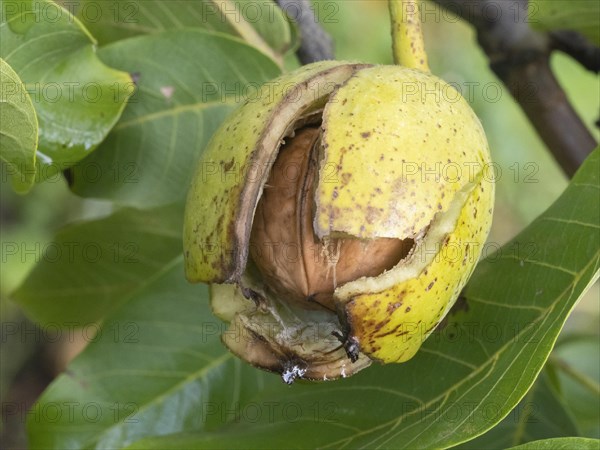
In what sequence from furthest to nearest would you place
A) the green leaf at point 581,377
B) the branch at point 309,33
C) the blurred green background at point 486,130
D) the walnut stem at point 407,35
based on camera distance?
the blurred green background at point 486,130
the green leaf at point 581,377
the branch at point 309,33
the walnut stem at point 407,35

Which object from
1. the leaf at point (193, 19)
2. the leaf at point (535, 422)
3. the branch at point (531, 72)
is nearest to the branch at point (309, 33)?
the leaf at point (193, 19)

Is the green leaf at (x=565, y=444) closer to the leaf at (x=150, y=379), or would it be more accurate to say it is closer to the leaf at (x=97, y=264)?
the leaf at (x=150, y=379)

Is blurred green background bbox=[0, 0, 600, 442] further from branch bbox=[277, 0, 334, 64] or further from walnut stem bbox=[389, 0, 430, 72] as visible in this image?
walnut stem bbox=[389, 0, 430, 72]

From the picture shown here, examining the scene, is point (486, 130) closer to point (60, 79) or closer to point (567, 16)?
point (567, 16)

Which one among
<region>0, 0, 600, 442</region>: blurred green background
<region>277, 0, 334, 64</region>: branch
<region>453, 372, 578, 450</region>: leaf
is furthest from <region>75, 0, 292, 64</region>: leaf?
<region>0, 0, 600, 442</region>: blurred green background

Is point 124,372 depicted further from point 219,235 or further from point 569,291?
point 569,291

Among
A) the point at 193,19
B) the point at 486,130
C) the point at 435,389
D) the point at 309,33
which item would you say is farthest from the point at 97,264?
the point at 486,130
